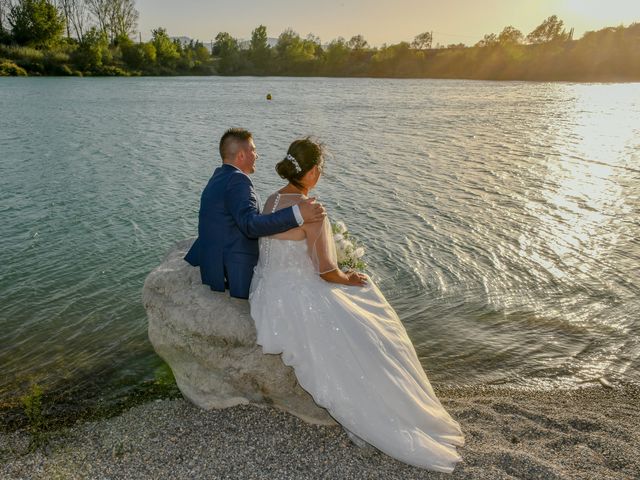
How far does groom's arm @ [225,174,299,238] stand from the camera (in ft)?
17.3

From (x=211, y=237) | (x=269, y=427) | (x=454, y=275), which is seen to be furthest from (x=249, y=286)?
(x=454, y=275)

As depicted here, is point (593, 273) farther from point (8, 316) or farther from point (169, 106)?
point (169, 106)

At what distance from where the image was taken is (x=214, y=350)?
6.09 meters

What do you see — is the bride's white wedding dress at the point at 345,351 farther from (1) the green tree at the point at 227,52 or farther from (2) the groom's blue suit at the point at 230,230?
(1) the green tree at the point at 227,52

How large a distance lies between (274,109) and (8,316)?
37.4 meters

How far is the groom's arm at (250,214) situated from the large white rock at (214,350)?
3.76 feet

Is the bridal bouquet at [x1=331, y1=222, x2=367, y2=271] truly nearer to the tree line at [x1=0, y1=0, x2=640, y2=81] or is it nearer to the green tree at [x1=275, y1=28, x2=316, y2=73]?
the tree line at [x1=0, y1=0, x2=640, y2=81]

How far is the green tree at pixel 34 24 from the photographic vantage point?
103 metres

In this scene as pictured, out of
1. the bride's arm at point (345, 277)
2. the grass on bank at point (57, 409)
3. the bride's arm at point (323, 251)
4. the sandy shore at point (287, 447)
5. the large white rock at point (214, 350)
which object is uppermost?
the bride's arm at point (323, 251)

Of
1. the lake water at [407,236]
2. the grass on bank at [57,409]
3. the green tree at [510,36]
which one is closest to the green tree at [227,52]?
the green tree at [510,36]

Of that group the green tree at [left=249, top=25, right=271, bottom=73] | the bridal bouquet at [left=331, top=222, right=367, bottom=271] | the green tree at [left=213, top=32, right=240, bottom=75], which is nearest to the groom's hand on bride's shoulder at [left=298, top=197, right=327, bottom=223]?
the bridal bouquet at [left=331, top=222, right=367, bottom=271]

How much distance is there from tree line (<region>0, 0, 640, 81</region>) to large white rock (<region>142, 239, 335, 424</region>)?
94.8 meters

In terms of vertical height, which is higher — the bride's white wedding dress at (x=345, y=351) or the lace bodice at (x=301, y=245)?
the lace bodice at (x=301, y=245)

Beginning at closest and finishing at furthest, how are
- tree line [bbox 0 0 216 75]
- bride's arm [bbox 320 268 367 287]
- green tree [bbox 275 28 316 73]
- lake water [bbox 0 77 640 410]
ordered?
bride's arm [bbox 320 268 367 287] → lake water [bbox 0 77 640 410] → tree line [bbox 0 0 216 75] → green tree [bbox 275 28 316 73]
